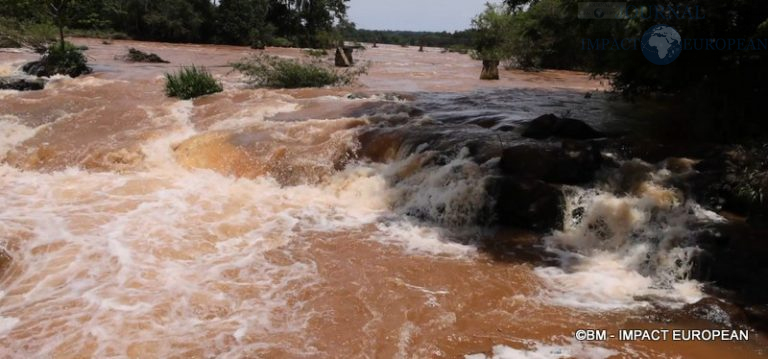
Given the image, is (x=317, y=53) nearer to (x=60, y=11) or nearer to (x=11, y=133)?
(x=60, y=11)

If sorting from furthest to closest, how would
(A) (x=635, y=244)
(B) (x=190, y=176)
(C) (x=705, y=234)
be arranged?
(B) (x=190, y=176) < (A) (x=635, y=244) < (C) (x=705, y=234)

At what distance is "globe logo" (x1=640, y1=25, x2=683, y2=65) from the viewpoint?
5.63 metres

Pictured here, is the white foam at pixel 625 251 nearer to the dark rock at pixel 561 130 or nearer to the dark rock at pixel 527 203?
the dark rock at pixel 527 203

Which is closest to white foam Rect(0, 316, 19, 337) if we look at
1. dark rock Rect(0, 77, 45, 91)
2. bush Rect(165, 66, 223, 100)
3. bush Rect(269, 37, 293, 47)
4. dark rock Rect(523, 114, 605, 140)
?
dark rock Rect(523, 114, 605, 140)

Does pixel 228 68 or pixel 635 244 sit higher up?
pixel 228 68

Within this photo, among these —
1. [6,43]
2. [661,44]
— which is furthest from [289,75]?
[6,43]

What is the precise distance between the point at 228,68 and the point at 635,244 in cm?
1714

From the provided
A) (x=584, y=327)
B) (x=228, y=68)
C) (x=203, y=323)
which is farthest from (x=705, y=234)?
(x=228, y=68)

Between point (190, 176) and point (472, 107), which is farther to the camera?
point (472, 107)

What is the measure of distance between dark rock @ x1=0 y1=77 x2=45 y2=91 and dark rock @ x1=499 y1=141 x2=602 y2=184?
12453 mm

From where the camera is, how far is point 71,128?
413 inches

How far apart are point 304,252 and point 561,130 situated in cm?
422

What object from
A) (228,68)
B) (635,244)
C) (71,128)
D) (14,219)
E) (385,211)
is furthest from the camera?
(228,68)

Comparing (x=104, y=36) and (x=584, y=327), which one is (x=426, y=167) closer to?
(x=584, y=327)
